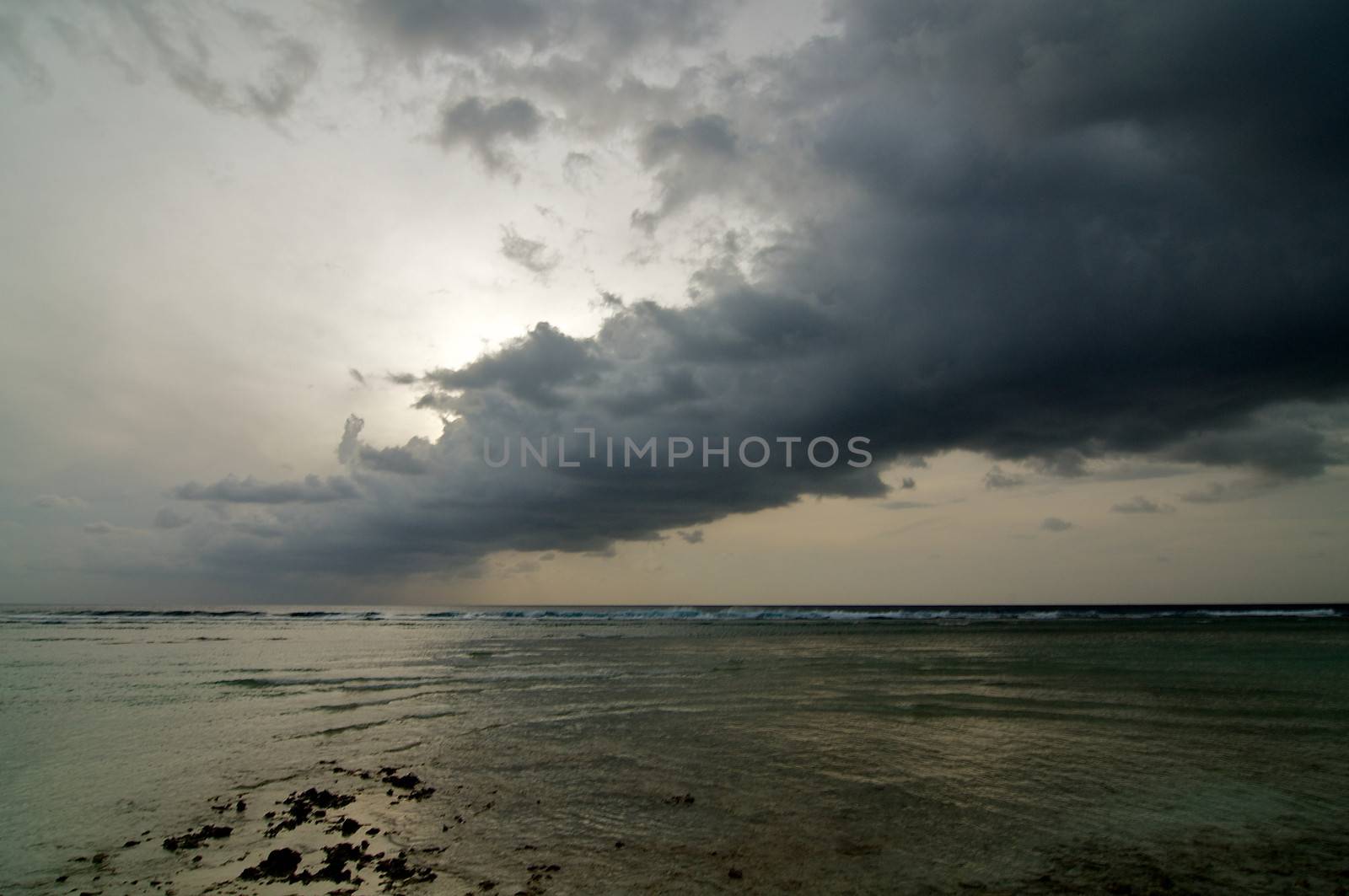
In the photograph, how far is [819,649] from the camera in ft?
136

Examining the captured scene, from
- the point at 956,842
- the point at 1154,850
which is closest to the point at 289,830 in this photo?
the point at 956,842

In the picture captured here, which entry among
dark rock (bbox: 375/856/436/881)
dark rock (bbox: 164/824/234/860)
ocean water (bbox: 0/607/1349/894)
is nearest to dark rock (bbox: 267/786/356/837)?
ocean water (bbox: 0/607/1349/894)

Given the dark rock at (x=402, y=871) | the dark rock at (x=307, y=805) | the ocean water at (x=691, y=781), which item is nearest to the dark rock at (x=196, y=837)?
the ocean water at (x=691, y=781)

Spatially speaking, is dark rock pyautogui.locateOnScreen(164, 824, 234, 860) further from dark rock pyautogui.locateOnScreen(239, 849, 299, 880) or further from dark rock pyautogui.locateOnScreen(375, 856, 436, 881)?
dark rock pyautogui.locateOnScreen(375, 856, 436, 881)

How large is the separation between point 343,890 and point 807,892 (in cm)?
513

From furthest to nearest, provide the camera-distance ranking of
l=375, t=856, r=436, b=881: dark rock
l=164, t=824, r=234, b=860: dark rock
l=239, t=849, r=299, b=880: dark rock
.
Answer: l=164, t=824, r=234, b=860: dark rock → l=239, t=849, r=299, b=880: dark rock → l=375, t=856, r=436, b=881: dark rock

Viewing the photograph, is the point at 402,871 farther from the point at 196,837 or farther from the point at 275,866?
the point at 196,837

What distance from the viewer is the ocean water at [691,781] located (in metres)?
8.47

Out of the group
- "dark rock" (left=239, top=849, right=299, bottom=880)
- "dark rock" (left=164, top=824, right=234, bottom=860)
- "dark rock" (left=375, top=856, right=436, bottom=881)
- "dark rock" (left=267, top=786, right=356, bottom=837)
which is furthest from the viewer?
"dark rock" (left=267, top=786, right=356, bottom=837)

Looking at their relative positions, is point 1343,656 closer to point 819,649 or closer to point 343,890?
point 819,649

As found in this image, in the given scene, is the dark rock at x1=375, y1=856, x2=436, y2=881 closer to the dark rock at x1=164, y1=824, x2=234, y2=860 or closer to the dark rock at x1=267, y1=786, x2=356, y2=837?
the dark rock at x1=267, y1=786, x2=356, y2=837

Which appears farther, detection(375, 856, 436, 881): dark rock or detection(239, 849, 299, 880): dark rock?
detection(239, 849, 299, 880): dark rock

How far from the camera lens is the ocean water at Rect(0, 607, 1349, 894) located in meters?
8.47

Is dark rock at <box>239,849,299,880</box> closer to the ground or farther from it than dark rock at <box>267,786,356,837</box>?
farther from it
